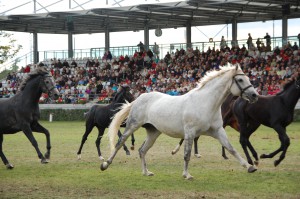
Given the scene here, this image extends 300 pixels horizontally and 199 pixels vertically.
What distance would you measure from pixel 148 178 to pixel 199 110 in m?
1.73

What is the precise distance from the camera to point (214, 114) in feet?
38.3

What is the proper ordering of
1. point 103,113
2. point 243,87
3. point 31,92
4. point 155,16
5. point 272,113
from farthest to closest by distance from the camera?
1. point 155,16
2. point 103,113
3. point 31,92
4. point 272,113
5. point 243,87

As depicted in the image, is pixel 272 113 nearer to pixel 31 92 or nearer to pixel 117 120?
pixel 117 120

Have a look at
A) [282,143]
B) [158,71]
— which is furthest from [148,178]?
[158,71]

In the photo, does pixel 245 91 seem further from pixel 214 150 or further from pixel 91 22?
pixel 91 22

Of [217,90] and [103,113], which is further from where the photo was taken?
[103,113]

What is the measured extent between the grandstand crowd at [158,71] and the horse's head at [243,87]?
61.7 feet

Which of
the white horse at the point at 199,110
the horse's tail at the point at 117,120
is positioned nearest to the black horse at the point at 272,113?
the white horse at the point at 199,110

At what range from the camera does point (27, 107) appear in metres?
14.6

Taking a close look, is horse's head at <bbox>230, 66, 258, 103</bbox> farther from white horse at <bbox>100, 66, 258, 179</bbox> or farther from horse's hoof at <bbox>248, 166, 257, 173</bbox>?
horse's hoof at <bbox>248, 166, 257, 173</bbox>

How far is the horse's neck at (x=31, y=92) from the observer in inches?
580

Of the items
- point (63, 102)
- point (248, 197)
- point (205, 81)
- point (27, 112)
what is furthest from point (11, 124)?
point (63, 102)

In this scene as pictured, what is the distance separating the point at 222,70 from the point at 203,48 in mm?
30422

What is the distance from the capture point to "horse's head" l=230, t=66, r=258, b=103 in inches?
460
